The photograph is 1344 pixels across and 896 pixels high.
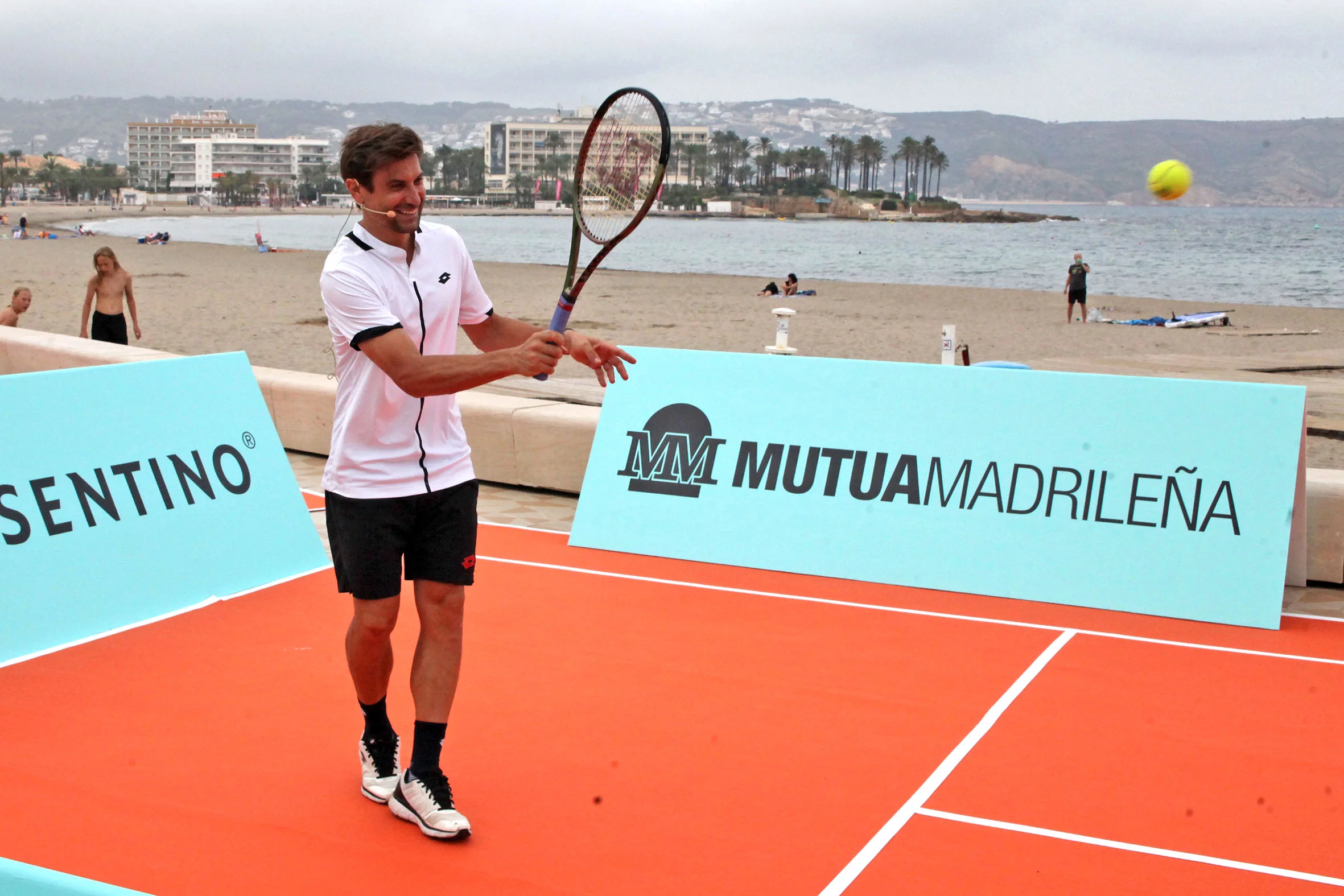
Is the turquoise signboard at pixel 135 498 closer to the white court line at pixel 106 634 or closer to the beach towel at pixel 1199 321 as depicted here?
the white court line at pixel 106 634

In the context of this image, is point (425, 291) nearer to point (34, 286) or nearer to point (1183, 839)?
point (1183, 839)

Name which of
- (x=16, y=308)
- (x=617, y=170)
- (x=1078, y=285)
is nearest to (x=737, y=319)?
(x=1078, y=285)

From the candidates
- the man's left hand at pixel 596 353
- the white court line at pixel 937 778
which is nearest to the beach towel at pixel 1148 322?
the white court line at pixel 937 778

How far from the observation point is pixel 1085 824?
412 centimetres

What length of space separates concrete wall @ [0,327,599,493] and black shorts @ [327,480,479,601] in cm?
475

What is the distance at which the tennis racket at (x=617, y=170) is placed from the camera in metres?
4.28

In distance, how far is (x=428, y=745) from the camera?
3.90 m

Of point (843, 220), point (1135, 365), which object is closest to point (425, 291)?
point (1135, 365)

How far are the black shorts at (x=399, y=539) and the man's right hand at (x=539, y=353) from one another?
73 centimetres

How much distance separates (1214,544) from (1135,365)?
11430 millimetres

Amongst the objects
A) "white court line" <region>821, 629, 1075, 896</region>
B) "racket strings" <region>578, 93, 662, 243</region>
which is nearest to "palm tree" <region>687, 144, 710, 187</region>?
"white court line" <region>821, 629, 1075, 896</region>

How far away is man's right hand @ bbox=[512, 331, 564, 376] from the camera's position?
332 cm

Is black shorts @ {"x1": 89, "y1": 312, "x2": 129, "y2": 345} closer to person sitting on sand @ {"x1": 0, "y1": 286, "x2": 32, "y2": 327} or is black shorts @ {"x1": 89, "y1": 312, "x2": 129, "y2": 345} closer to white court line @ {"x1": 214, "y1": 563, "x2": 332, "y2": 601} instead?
person sitting on sand @ {"x1": 0, "y1": 286, "x2": 32, "y2": 327}

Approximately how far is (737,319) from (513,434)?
782 inches
